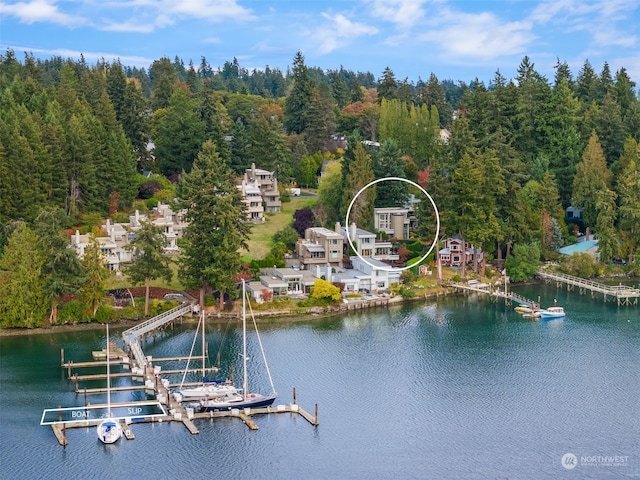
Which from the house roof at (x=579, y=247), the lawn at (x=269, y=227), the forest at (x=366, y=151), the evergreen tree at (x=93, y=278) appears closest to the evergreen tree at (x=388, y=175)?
the forest at (x=366, y=151)

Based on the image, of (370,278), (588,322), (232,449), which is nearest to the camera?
(232,449)

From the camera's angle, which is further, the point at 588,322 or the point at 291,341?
the point at 588,322

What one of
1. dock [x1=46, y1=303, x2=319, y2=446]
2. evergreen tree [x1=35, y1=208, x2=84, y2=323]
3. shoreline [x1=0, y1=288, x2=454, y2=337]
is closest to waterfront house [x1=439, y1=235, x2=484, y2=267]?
shoreline [x1=0, y1=288, x2=454, y2=337]

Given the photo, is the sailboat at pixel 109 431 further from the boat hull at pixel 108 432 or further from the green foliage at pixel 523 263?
the green foliage at pixel 523 263

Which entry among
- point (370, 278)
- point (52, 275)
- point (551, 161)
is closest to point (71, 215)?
point (52, 275)

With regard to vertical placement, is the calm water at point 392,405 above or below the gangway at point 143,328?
below

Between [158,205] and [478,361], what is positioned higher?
[158,205]

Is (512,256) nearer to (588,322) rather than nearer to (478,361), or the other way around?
(588,322)
